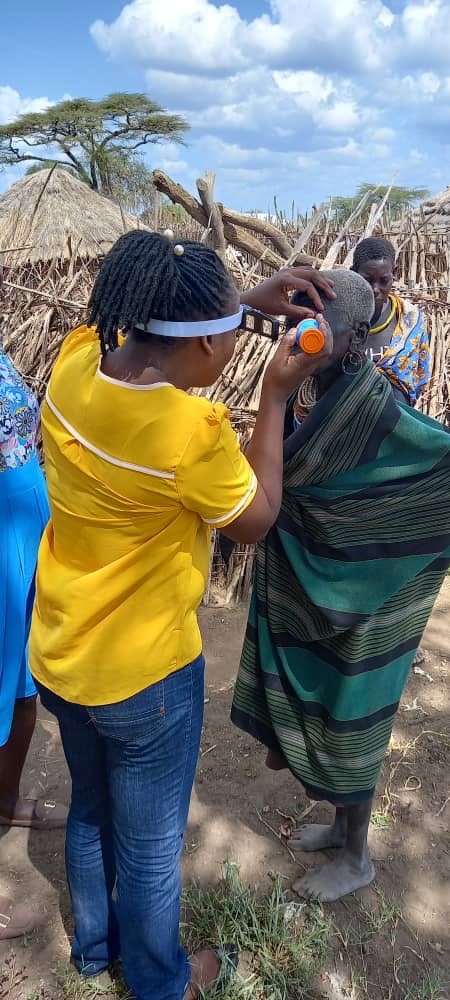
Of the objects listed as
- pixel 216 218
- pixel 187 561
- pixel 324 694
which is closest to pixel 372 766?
pixel 324 694

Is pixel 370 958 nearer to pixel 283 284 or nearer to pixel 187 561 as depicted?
pixel 187 561

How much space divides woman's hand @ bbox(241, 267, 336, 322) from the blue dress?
0.84 metres

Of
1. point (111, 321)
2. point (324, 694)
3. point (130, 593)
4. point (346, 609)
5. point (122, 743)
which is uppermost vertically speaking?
point (111, 321)

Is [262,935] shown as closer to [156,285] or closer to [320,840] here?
[320,840]

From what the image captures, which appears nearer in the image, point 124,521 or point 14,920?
point 124,521

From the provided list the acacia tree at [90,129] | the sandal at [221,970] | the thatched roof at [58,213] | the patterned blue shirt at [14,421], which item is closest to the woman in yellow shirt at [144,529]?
the sandal at [221,970]

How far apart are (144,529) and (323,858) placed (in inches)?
64.7

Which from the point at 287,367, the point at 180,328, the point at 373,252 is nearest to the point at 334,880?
the point at 287,367

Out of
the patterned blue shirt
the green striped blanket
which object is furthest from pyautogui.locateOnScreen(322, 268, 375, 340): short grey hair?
the patterned blue shirt

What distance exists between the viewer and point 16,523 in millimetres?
1945

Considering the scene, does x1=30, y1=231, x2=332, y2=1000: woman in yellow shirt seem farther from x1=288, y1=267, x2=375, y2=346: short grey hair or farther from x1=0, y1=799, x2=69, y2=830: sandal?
x1=0, y1=799, x2=69, y2=830: sandal

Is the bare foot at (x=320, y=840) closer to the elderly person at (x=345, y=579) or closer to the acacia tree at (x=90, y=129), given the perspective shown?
the elderly person at (x=345, y=579)

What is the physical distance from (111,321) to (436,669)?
282 centimetres

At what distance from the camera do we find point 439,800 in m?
2.47
